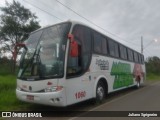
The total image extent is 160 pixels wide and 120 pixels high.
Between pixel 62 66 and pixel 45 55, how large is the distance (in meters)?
0.84

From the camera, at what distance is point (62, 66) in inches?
343

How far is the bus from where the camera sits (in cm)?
866

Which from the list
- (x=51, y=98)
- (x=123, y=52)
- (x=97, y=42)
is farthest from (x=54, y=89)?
(x=123, y=52)

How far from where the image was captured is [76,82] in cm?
933

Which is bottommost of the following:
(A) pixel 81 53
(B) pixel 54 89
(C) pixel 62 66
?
(B) pixel 54 89

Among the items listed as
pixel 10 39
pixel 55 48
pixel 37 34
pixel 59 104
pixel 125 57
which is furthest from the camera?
pixel 10 39

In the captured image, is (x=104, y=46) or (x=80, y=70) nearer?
(x=80, y=70)

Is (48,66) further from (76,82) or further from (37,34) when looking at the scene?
(37,34)

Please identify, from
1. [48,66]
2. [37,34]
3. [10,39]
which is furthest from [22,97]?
[10,39]

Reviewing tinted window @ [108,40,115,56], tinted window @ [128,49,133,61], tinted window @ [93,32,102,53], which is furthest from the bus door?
tinted window @ [128,49,133,61]

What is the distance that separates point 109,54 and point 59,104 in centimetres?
531

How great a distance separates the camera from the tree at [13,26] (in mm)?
44500

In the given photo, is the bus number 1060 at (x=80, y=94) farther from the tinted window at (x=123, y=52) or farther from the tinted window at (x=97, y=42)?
the tinted window at (x=123, y=52)

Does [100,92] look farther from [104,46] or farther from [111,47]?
[111,47]
